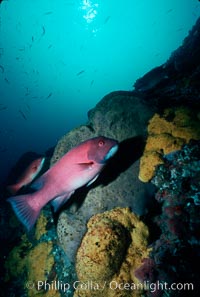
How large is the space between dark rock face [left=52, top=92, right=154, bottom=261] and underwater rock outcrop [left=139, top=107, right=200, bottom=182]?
0.63 ft

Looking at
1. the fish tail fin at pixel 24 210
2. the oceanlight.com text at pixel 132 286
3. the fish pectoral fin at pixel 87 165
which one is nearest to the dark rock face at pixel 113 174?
the oceanlight.com text at pixel 132 286

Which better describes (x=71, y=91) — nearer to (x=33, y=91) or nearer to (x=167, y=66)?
(x=33, y=91)

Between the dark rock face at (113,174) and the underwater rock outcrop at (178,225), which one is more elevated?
the dark rock face at (113,174)

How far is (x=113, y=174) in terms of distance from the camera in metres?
4.41

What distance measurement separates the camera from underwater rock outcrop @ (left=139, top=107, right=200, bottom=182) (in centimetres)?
416

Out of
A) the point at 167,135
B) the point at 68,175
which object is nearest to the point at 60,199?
the point at 68,175

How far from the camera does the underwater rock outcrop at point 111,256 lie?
128 inches

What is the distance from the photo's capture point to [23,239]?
7352 mm

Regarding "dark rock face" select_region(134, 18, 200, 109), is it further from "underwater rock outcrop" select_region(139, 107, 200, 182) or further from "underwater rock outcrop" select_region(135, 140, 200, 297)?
"underwater rock outcrop" select_region(135, 140, 200, 297)

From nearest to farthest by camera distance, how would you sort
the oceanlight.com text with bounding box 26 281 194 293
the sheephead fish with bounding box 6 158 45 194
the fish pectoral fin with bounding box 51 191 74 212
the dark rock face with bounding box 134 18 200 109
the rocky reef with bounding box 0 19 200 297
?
1. the oceanlight.com text with bounding box 26 281 194 293
2. the rocky reef with bounding box 0 19 200 297
3. the fish pectoral fin with bounding box 51 191 74 212
4. the dark rock face with bounding box 134 18 200 109
5. the sheephead fish with bounding box 6 158 45 194

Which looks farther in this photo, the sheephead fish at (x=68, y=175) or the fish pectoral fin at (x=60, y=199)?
the fish pectoral fin at (x=60, y=199)

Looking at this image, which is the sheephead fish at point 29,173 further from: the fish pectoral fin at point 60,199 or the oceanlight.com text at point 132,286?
the oceanlight.com text at point 132,286

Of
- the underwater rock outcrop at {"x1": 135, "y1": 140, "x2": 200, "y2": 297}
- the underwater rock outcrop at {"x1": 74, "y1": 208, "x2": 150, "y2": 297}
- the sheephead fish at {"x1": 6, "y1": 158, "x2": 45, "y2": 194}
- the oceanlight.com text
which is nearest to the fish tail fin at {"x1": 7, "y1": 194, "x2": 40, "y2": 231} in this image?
the underwater rock outcrop at {"x1": 74, "y1": 208, "x2": 150, "y2": 297}

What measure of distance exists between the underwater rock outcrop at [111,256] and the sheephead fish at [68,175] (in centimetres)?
86
